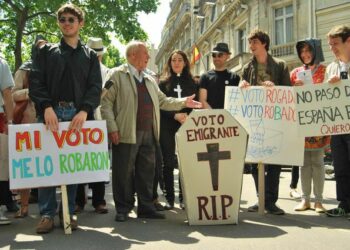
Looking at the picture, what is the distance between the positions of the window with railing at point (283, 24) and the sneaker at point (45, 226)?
22682 mm

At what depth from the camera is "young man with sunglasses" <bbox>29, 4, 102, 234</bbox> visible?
15.6 feet

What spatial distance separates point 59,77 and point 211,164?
1686 mm

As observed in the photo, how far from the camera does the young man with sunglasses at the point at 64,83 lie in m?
4.75

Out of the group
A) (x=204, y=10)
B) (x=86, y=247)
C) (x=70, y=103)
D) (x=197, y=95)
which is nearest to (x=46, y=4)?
(x=197, y=95)

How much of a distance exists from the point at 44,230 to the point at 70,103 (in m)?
1.19

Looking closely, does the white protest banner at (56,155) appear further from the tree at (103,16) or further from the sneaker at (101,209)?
the tree at (103,16)

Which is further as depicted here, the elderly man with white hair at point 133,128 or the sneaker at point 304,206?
the sneaker at point 304,206

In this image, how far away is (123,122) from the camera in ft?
17.7

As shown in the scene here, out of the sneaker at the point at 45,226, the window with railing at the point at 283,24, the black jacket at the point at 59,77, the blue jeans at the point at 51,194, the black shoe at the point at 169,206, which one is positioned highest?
the window with railing at the point at 283,24

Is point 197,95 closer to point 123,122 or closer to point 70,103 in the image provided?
point 123,122

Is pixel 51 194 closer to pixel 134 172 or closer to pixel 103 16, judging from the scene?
pixel 134 172

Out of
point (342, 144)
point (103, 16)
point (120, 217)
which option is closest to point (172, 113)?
point (120, 217)

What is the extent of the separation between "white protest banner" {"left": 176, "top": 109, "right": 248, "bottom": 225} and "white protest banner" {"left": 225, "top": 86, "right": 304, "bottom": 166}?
1.82 feet

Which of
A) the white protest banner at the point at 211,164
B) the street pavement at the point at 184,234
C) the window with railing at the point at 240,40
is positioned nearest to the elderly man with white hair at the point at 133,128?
the street pavement at the point at 184,234
